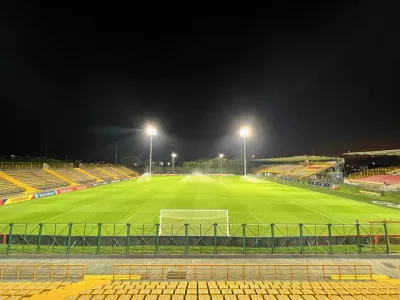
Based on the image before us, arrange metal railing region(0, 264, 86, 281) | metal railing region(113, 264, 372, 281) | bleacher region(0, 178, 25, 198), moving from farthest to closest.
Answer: bleacher region(0, 178, 25, 198) → metal railing region(113, 264, 372, 281) → metal railing region(0, 264, 86, 281)

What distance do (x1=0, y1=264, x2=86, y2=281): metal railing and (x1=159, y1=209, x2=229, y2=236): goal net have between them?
270 inches

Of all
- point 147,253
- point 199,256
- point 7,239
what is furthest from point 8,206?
point 199,256

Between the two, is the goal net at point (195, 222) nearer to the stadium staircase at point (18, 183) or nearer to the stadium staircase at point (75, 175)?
the stadium staircase at point (18, 183)

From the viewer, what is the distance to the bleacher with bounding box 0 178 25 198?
40094 millimetres

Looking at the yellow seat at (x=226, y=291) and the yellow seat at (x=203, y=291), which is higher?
the yellow seat at (x=226, y=291)

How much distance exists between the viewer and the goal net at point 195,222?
20.5m

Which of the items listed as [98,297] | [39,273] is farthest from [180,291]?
[39,273]

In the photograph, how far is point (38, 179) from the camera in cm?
5166

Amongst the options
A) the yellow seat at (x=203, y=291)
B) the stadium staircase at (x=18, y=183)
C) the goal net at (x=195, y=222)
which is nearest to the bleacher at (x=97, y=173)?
the stadium staircase at (x=18, y=183)

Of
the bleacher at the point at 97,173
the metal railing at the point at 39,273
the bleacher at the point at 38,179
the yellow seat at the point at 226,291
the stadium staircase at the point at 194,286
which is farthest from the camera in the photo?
the bleacher at the point at 97,173

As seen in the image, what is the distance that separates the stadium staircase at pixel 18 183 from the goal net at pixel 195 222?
110 ft

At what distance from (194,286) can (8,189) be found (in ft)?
145

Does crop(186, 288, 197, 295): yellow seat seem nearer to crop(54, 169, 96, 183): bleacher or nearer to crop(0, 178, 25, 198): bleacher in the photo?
crop(0, 178, 25, 198): bleacher

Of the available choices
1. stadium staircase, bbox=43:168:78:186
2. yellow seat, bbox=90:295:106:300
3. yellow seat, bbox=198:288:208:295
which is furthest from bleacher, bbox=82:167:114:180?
yellow seat, bbox=198:288:208:295
